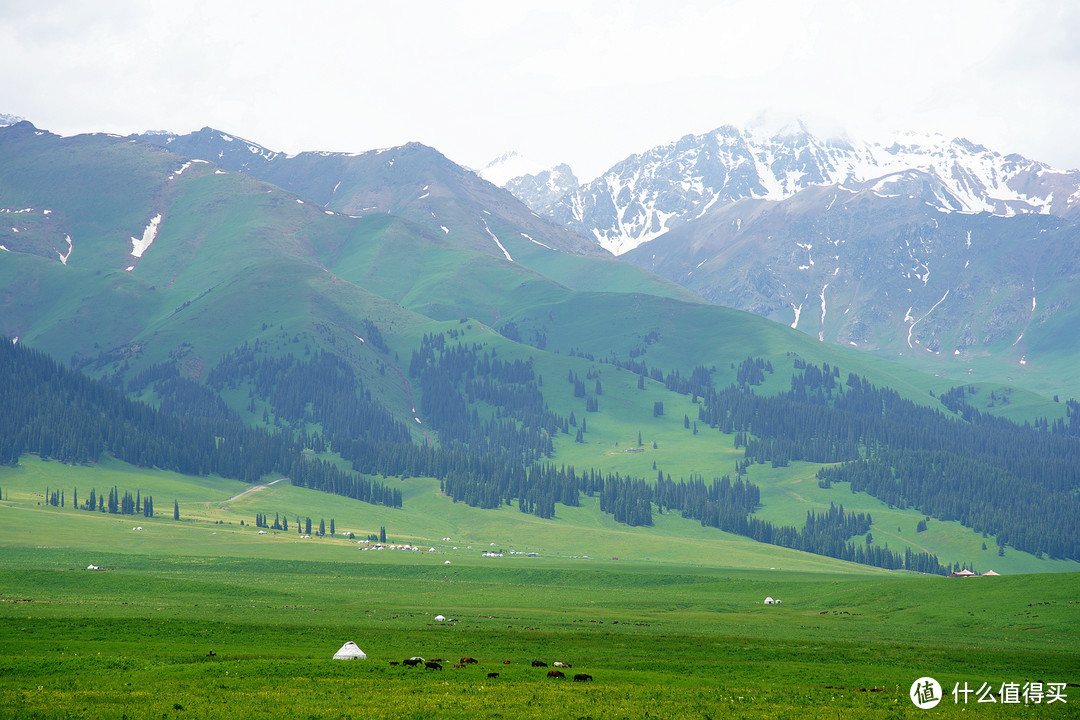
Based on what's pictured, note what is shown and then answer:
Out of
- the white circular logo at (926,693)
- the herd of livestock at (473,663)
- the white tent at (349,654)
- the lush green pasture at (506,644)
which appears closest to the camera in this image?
the lush green pasture at (506,644)

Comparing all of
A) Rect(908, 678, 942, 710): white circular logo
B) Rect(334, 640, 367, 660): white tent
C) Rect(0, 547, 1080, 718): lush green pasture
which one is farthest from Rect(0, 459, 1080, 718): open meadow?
Rect(908, 678, 942, 710): white circular logo

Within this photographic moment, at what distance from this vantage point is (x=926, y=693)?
161ft

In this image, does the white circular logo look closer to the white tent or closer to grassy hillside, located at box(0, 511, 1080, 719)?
grassy hillside, located at box(0, 511, 1080, 719)

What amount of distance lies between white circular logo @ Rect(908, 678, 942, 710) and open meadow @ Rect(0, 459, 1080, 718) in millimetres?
809

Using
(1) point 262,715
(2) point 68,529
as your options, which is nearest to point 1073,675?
(1) point 262,715

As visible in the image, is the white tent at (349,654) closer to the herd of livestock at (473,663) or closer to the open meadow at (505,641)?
the open meadow at (505,641)

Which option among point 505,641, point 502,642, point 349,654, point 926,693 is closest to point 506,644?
point 502,642

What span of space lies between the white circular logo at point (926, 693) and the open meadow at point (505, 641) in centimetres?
81

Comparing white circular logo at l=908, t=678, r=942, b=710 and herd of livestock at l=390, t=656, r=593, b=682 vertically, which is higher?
white circular logo at l=908, t=678, r=942, b=710

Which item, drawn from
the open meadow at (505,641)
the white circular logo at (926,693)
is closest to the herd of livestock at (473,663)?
the open meadow at (505,641)

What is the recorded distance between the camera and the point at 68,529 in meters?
176

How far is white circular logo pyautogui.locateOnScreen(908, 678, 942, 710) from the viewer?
46209 millimetres

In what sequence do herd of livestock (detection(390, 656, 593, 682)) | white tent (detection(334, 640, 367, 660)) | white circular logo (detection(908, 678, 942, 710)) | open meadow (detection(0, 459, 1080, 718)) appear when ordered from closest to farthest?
open meadow (detection(0, 459, 1080, 718)) < white circular logo (detection(908, 678, 942, 710)) < herd of livestock (detection(390, 656, 593, 682)) < white tent (detection(334, 640, 367, 660))

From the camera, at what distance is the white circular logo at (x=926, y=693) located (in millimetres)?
46209
